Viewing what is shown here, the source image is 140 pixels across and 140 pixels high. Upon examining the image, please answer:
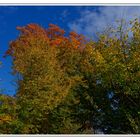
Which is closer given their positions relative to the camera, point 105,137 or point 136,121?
point 105,137

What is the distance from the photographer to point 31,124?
17094 mm

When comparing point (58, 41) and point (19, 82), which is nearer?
point (19, 82)

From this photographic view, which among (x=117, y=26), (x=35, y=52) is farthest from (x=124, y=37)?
(x=35, y=52)

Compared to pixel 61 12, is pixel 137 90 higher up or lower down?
lower down

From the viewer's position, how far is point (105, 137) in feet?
29.3

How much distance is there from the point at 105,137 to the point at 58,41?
13.1 metres

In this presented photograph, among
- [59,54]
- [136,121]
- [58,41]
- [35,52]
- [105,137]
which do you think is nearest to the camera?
[105,137]

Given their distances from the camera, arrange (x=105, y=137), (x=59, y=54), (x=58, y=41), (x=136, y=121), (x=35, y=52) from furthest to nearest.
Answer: (x=58, y=41)
(x=59, y=54)
(x=35, y=52)
(x=136, y=121)
(x=105, y=137)

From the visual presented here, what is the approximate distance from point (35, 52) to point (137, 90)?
360 cm

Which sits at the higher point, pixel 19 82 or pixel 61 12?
pixel 61 12

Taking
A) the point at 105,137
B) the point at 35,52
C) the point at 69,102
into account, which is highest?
the point at 35,52

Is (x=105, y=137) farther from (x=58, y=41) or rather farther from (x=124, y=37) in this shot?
(x=58, y=41)

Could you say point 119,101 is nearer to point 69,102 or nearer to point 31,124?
point 69,102

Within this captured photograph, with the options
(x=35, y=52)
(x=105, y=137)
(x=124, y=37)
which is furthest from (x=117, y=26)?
(x=105, y=137)
